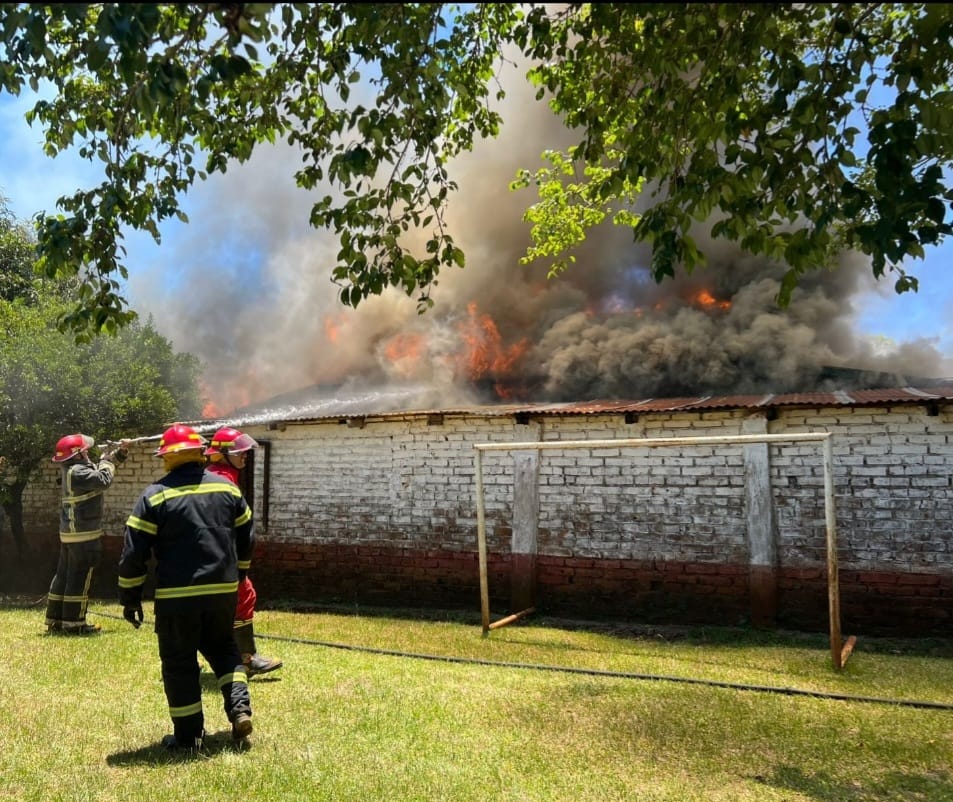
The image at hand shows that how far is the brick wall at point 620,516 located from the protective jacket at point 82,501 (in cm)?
329

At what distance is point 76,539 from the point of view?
25.5 feet

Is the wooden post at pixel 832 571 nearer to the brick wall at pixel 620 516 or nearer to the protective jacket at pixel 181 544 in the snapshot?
the brick wall at pixel 620 516

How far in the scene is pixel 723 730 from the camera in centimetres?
446

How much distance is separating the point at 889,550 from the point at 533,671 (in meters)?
4.29

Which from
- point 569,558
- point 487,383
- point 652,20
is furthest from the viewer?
point 487,383

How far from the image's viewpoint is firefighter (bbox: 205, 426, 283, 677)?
5.70 metres

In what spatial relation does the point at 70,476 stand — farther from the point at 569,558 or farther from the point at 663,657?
the point at 663,657

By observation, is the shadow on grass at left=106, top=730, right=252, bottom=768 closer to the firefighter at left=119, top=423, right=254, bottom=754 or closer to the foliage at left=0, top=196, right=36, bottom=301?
the firefighter at left=119, top=423, right=254, bottom=754

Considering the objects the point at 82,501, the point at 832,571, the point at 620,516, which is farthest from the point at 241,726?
the point at 620,516

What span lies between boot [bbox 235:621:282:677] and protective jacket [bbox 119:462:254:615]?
1.55 meters

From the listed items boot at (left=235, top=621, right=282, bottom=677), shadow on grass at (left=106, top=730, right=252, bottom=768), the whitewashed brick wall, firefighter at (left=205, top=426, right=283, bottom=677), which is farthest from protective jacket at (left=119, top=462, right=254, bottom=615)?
the whitewashed brick wall

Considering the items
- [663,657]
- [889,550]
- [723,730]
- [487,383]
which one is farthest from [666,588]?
[487,383]

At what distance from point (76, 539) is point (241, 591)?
126 inches

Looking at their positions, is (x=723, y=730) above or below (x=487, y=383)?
below
